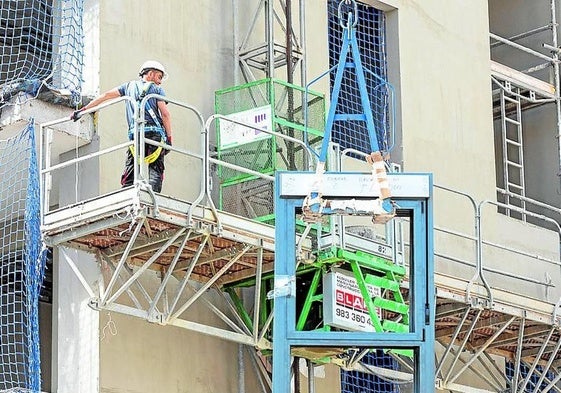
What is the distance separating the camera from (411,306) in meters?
12.4

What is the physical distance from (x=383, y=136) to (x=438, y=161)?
1.53 meters

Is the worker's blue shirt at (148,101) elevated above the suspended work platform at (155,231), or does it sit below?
above

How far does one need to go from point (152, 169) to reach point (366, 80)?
19.3 feet

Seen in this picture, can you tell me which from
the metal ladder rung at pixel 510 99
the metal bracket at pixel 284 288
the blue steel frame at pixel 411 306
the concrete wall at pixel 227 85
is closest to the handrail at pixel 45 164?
the concrete wall at pixel 227 85

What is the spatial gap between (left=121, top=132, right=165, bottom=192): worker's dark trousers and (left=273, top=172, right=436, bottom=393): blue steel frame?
5.17 metres

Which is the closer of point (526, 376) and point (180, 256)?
point (180, 256)

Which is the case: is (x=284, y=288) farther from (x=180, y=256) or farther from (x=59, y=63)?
(x=59, y=63)

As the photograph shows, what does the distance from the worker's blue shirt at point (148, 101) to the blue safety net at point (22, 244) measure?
4.14 feet

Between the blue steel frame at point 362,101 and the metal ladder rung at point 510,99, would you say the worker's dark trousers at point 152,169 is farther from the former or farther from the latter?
the metal ladder rung at point 510,99

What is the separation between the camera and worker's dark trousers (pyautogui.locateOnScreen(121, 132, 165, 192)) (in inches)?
686

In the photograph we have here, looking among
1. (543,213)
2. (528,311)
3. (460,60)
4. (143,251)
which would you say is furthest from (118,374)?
(543,213)

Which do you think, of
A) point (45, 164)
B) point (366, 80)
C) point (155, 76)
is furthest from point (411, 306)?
point (366, 80)

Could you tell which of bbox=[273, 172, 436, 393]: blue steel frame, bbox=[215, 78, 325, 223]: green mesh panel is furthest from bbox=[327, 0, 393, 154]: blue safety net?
bbox=[273, 172, 436, 393]: blue steel frame

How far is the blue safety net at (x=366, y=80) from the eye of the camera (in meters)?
22.1
